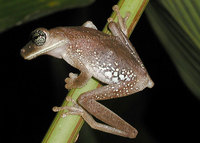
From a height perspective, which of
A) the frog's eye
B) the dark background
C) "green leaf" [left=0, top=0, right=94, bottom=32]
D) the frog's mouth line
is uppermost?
"green leaf" [left=0, top=0, right=94, bottom=32]

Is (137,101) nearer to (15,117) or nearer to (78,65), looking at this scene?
(78,65)

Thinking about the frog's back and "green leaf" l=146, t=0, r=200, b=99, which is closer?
"green leaf" l=146, t=0, r=200, b=99

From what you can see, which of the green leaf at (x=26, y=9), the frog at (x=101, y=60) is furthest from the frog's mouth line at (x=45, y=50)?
the green leaf at (x=26, y=9)

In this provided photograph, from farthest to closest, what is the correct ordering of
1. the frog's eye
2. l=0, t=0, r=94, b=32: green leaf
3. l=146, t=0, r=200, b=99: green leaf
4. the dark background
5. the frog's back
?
the dark background < the frog's back < the frog's eye < l=146, t=0, r=200, b=99: green leaf < l=0, t=0, r=94, b=32: green leaf

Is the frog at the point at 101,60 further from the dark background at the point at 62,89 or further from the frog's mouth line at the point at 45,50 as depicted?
the dark background at the point at 62,89

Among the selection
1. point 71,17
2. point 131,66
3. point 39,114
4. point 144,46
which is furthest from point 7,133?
point 131,66

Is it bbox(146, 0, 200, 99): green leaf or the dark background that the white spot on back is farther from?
the dark background

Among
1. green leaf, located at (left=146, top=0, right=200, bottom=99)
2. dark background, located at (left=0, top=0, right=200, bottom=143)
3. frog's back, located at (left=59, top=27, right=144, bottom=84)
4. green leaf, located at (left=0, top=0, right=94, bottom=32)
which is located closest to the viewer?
green leaf, located at (left=0, top=0, right=94, bottom=32)

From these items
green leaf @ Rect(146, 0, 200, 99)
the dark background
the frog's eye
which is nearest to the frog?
the frog's eye
